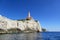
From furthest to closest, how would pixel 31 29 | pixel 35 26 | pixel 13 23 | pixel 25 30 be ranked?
pixel 35 26
pixel 31 29
pixel 25 30
pixel 13 23

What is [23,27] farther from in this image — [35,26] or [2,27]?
[2,27]

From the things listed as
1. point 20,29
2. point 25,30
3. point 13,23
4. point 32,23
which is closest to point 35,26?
point 32,23

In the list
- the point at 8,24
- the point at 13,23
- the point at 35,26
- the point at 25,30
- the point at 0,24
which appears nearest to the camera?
the point at 0,24

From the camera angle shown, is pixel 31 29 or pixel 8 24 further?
pixel 31 29

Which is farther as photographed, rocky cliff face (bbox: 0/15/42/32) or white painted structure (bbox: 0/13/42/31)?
rocky cliff face (bbox: 0/15/42/32)

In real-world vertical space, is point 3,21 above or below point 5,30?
above

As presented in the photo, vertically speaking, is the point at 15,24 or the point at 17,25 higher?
the point at 15,24

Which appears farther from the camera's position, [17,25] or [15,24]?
[17,25]

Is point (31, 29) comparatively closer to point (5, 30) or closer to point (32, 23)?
point (32, 23)

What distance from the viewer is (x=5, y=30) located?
8512cm

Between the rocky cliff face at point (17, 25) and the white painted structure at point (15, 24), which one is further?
the rocky cliff face at point (17, 25)

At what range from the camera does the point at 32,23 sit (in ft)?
422

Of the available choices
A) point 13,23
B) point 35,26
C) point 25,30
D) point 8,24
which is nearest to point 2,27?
point 8,24

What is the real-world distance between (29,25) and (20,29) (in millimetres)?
17852
